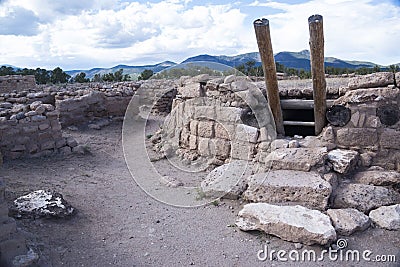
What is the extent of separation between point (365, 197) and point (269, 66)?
202cm

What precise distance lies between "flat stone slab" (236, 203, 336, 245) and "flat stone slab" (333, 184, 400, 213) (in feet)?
1.47

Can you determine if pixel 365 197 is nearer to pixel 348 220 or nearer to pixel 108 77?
pixel 348 220

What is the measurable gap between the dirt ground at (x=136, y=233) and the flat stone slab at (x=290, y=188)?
34cm

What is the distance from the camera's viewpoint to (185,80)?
6.22 m

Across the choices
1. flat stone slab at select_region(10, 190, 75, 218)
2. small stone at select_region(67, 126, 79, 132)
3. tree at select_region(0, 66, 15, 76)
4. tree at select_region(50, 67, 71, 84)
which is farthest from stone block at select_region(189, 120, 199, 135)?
tree at select_region(50, 67, 71, 84)

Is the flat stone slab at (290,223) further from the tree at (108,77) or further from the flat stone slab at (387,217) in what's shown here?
the tree at (108,77)

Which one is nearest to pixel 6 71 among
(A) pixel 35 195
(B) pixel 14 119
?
(B) pixel 14 119

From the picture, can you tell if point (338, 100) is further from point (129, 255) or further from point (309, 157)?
point (129, 255)

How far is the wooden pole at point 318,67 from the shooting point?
13.7 ft

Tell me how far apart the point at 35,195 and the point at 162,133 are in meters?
3.38

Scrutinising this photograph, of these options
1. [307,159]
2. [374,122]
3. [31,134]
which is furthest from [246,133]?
[31,134]

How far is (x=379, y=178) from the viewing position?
410 centimetres

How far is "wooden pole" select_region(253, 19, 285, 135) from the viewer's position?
4.49 m

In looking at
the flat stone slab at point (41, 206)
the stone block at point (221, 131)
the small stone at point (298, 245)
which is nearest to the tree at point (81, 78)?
the stone block at point (221, 131)
